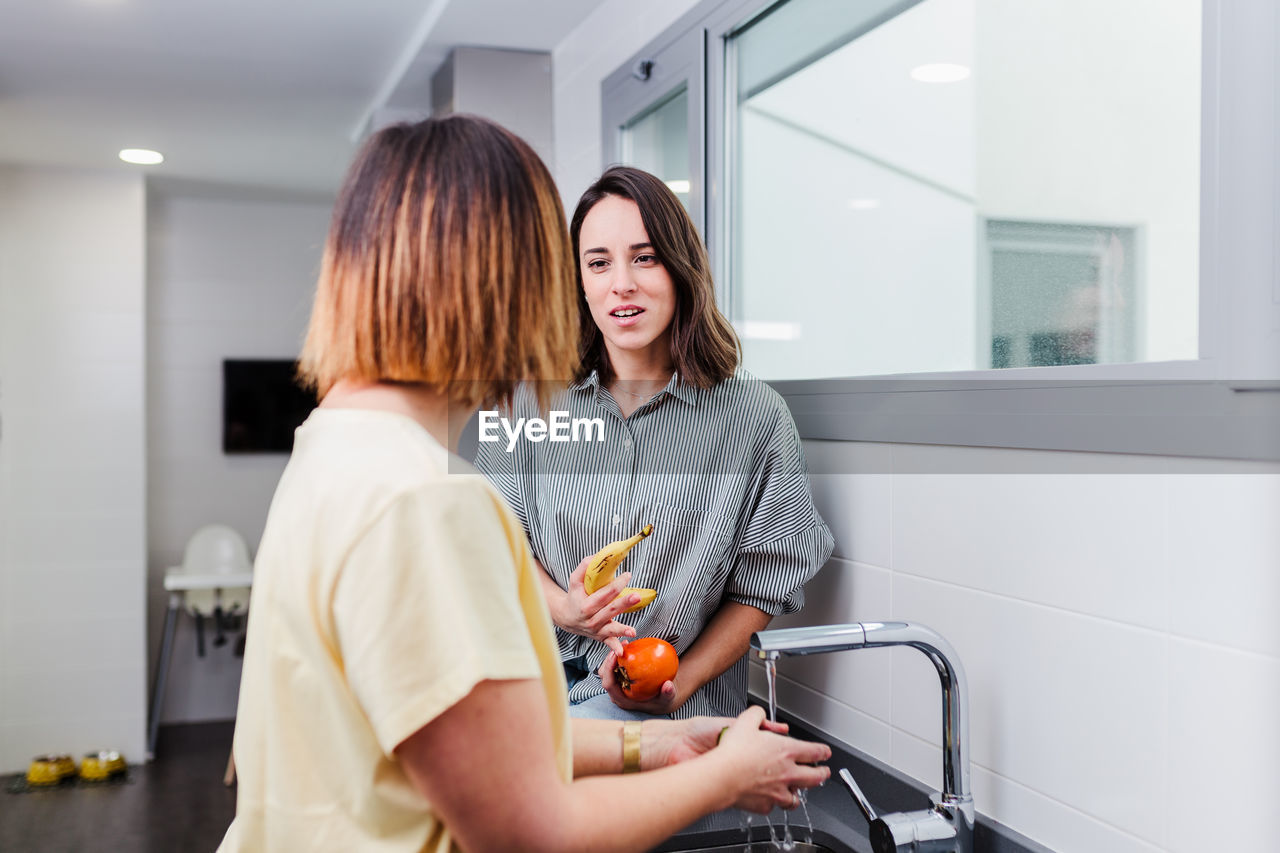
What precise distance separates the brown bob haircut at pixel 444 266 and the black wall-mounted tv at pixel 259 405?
4.74 meters

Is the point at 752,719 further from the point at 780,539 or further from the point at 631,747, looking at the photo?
the point at 780,539

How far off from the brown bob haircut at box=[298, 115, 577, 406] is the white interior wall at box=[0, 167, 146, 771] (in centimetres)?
448

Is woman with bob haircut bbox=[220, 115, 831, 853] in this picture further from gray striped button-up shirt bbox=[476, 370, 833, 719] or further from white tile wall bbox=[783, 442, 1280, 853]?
gray striped button-up shirt bbox=[476, 370, 833, 719]

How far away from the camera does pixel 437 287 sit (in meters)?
0.71

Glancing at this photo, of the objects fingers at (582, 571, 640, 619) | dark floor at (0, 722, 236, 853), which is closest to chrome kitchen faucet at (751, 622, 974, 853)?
fingers at (582, 571, 640, 619)

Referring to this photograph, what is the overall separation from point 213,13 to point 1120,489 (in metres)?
2.46

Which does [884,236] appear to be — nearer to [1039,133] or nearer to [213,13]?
[1039,133]

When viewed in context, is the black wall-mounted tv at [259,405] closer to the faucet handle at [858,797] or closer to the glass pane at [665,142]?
the glass pane at [665,142]

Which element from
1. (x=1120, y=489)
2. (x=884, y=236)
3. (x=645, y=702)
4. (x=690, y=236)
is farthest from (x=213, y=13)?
(x=1120, y=489)

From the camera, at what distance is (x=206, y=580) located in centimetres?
487

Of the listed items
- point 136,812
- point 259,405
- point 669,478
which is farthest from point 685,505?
point 259,405

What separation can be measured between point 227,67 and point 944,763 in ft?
9.29

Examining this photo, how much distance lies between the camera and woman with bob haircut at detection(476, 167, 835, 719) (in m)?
1.42

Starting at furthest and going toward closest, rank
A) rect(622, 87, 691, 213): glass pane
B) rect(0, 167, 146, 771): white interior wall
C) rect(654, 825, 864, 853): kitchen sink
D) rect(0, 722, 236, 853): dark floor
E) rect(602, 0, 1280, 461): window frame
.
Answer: rect(0, 167, 146, 771): white interior wall, rect(0, 722, 236, 853): dark floor, rect(622, 87, 691, 213): glass pane, rect(654, 825, 864, 853): kitchen sink, rect(602, 0, 1280, 461): window frame
